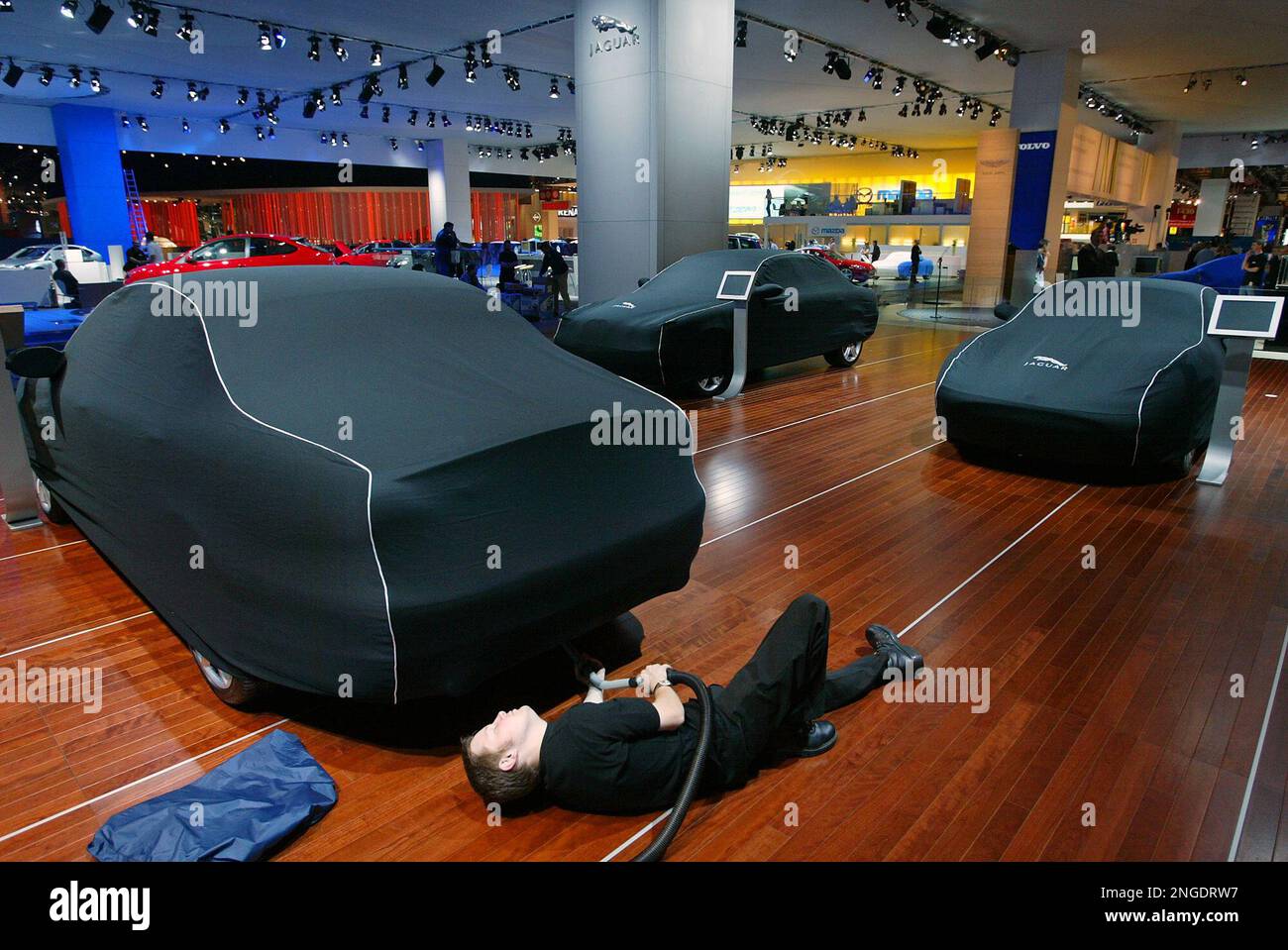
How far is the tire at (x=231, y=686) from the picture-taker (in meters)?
2.54

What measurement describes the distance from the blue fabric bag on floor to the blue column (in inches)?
872

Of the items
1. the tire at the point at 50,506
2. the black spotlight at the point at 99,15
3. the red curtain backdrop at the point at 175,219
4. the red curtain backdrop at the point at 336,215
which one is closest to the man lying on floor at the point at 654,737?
the tire at the point at 50,506

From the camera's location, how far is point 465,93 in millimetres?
19219

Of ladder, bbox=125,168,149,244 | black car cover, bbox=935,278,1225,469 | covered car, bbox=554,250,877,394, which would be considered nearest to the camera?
black car cover, bbox=935,278,1225,469

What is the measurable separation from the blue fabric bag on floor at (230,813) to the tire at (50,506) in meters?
2.89

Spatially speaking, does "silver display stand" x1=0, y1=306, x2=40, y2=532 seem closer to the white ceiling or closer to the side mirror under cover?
the side mirror under cover

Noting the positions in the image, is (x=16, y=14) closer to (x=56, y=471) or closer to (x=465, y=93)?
(x=465, y=93)

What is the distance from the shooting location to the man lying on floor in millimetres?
2057

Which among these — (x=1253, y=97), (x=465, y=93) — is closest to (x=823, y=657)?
(x=465, y=93)

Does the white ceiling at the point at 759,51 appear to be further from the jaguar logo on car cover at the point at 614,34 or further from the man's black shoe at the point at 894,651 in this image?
the man's black shoe at the point at 894,651

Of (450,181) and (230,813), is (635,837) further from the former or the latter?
(450,181)

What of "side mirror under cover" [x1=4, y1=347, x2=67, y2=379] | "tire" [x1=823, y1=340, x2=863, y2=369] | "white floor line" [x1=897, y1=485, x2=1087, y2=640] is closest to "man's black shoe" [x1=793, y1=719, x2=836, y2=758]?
"white floor line" [x1=897, y1=485, x2=1087, y2=640]

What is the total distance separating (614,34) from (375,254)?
1387cm

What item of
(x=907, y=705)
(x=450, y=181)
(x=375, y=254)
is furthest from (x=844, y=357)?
(x=450, y=181)
